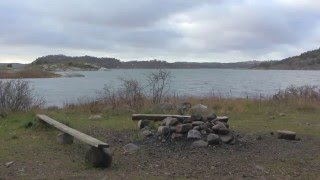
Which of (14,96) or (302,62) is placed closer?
(14,96)

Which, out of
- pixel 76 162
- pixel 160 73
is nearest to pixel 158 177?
pixel 76 162

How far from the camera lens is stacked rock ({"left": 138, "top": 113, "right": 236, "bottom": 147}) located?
9.58 metres

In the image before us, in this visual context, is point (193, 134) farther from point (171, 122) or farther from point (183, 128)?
point (171, 122)

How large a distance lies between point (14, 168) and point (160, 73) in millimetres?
12121

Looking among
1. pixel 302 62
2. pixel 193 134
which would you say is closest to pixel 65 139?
pixel 193 134

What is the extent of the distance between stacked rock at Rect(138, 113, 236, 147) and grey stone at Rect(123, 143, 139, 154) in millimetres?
709

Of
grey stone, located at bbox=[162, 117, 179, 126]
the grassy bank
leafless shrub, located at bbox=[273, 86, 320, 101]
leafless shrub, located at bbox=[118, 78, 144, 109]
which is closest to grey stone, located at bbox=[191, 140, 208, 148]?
grey stone, located at bbox=[162, 117, 179, 126]

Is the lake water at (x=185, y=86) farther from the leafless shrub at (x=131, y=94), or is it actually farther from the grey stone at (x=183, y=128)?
the grey stone at (x=183, y=128)

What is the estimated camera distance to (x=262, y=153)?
30.0ft

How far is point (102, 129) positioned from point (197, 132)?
3.24 meters

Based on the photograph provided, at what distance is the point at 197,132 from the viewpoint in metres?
9.82

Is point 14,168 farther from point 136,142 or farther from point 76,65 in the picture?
point 76,65

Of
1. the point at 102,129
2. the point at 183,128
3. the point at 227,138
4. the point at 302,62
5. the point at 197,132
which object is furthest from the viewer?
the point at 302,62

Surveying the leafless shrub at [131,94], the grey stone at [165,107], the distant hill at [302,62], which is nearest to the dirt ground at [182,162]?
the grey stone at [165,107]
